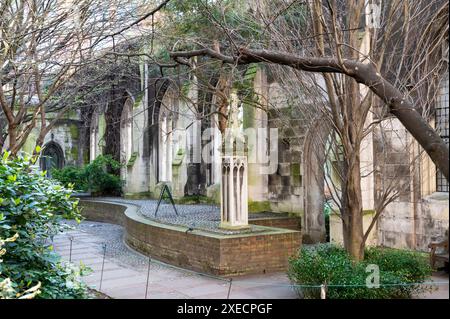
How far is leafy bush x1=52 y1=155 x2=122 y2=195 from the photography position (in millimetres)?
24781

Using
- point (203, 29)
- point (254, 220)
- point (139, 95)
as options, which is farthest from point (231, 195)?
point (139, 95)

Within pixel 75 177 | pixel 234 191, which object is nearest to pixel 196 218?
pixel 234 191

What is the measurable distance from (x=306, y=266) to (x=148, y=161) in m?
17.9

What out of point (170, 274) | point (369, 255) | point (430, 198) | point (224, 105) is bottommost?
point (170, 274)

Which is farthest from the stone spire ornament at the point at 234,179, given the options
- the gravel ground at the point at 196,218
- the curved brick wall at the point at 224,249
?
the curved brick wall at the point at 224,249

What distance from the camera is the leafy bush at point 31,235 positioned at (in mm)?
6293

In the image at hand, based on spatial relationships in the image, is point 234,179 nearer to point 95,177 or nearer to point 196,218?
point 196,218

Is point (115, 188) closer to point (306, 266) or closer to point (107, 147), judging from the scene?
point (107, 147)

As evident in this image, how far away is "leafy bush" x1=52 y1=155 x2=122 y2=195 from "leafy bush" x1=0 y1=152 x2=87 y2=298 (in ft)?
58.1

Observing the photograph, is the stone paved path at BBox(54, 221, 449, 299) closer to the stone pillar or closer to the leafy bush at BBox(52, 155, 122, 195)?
the stone pillar

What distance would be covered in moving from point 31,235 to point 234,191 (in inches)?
191

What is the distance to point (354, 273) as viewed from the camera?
6.91 m

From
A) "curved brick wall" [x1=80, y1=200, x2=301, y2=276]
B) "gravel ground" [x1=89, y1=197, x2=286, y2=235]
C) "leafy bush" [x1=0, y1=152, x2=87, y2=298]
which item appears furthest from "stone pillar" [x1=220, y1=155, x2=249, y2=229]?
"leafy bush" [x1=0, y1=152, x2=87, y2=298]
